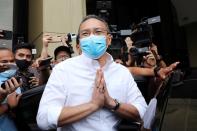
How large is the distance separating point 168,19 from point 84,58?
6933 mm

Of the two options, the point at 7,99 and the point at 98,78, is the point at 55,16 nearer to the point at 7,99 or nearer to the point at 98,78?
the point at 7,99

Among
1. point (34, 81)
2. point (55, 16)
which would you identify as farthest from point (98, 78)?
point (55, 16)

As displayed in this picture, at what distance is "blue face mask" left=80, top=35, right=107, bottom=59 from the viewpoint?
8.85ft

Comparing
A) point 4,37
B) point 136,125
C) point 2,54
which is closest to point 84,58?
point 136,125

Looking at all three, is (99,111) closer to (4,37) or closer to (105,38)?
(105,38)

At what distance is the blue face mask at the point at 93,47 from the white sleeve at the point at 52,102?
0.25 m

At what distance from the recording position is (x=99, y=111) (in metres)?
2.59

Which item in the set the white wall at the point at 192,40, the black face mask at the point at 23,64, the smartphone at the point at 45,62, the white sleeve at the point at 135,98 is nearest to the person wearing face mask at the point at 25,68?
the black face mask at the point at 23,64

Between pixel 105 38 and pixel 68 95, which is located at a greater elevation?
pixel 105 38

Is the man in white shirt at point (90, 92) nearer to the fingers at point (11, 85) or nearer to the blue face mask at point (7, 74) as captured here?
the fingers at point (11, 85)

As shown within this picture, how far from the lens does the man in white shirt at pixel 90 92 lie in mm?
2499

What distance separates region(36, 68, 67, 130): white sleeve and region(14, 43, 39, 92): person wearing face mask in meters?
0.92

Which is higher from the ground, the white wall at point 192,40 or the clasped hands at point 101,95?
the white wall at point 192,40

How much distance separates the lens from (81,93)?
257 cm
